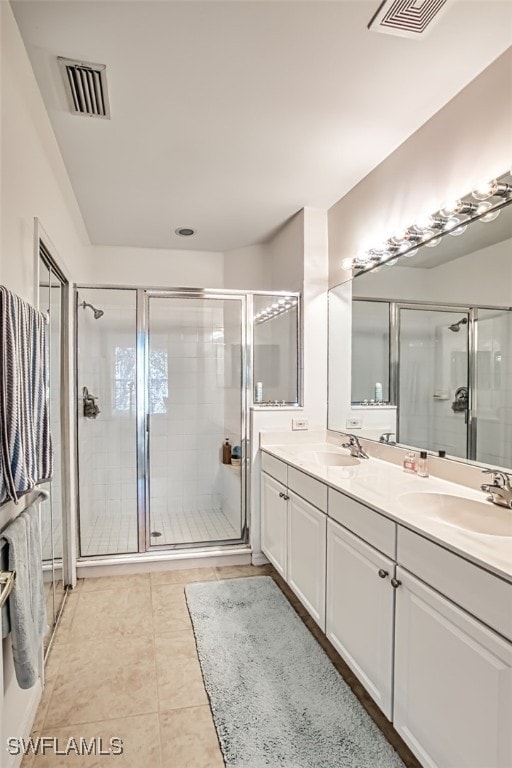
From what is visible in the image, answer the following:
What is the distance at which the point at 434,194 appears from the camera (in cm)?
211

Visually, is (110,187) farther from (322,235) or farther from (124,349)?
(322,235)

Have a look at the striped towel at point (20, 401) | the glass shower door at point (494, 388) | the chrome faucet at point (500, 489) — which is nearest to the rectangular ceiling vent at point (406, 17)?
the glass shower door at point (494, 388)

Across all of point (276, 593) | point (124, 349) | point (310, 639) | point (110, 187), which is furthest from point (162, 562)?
point (110, 187)

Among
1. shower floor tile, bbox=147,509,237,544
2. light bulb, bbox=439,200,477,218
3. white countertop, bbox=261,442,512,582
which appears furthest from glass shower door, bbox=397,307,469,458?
shower floor tile, bbox=147,509,237,544

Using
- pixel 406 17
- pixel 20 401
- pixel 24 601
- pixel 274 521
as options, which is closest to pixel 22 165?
pixel 20 401

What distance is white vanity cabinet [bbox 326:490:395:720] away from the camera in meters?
1.56

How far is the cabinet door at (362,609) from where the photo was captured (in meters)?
1.56

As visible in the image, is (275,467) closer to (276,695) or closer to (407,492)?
(407,492)

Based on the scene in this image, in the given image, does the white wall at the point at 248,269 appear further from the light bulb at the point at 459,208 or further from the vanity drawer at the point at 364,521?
the vanity drawer at the point at 364,521

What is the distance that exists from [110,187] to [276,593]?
2717 mm

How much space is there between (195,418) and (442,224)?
8.32 feet

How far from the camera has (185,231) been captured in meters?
3.65

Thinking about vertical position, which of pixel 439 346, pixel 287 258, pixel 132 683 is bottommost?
pixel 132 683

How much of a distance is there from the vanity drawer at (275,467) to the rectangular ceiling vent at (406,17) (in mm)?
2053
